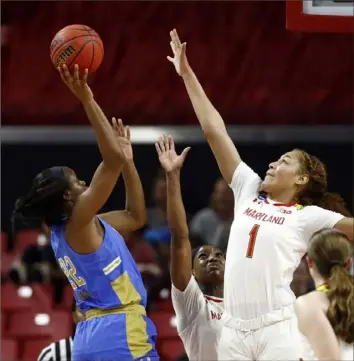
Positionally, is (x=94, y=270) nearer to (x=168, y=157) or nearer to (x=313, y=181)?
(x=168, y=157)

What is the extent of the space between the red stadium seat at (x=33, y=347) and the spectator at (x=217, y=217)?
160cm

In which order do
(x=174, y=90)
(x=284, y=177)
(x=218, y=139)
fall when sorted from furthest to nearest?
(x=174, y=90) < (x=218, y=139) < (x=284, y=177)

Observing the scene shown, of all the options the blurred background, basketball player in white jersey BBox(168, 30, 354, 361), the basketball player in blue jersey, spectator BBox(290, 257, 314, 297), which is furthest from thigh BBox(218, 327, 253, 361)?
the blurred background

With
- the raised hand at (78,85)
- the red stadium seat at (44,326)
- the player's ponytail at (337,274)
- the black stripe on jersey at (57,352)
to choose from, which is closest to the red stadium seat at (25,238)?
the red stadium seat at (44,326)

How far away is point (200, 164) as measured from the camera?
11.9 m

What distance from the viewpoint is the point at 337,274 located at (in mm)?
4203

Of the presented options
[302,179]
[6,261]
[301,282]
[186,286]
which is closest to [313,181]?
[302,179]

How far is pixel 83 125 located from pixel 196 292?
647 centimetres

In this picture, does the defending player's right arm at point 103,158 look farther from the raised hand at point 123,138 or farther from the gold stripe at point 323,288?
the gold stripe at point 323,288

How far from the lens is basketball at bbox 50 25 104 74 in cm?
498

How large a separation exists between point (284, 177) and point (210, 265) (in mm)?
730

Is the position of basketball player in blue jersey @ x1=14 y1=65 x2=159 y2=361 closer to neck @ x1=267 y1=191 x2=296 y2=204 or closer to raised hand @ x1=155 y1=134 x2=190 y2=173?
raised hand @ x1=155 y1=134 x2=190 y2=173

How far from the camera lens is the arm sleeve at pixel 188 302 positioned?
5.24 metres

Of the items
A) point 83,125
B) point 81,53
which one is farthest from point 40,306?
point 81,53
